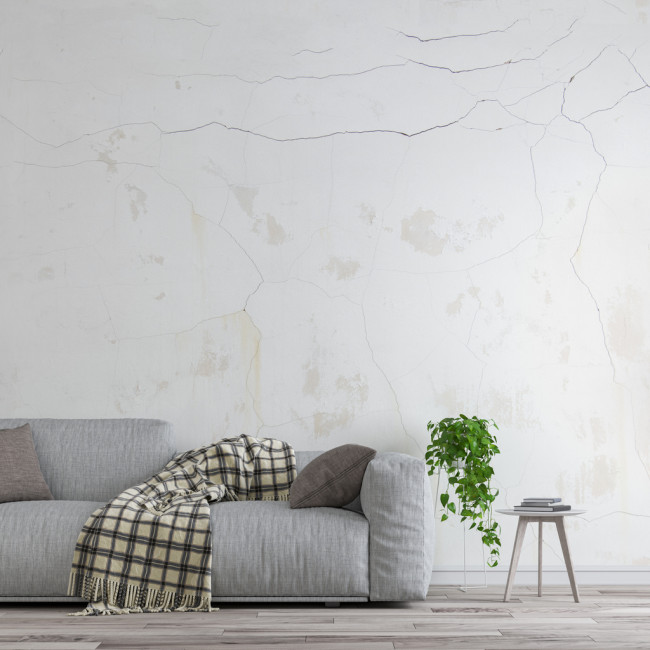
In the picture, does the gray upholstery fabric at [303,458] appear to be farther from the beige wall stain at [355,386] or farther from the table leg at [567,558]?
the table leg at [567,558]

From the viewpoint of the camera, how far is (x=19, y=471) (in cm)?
306

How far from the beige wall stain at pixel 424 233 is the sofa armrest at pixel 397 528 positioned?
1.15 meters

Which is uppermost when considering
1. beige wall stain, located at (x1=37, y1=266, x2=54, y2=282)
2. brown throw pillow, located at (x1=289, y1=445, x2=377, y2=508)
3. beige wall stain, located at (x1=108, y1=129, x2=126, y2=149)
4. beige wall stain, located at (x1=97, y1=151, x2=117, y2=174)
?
beige wall stain, located at (x1=108, y1=129, x2=126, y2=149)

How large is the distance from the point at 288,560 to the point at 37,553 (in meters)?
0.89

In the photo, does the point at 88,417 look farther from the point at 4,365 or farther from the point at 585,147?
the point at 585,147

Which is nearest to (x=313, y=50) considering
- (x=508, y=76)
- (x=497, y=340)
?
(x=508, y=76)

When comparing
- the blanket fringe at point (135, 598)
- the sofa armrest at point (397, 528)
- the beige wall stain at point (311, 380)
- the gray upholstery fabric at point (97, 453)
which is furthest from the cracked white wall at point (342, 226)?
the blanket fringe at point (135, 598)

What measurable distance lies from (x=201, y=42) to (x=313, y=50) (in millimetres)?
539

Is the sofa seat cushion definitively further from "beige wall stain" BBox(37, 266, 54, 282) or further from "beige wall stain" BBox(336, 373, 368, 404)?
"beige wall stain" BBox(37, 266, 54, 282)

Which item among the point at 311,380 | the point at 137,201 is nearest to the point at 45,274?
the point at 137,201

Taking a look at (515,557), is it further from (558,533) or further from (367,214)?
(367,214)

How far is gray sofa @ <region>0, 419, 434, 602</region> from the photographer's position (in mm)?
2686

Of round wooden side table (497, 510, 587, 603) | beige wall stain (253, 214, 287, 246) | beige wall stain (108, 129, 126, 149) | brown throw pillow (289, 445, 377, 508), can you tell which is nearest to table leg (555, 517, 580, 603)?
round wooden side table (497, 510, 587, 603)

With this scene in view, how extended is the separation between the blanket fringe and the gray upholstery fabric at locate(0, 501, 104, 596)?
0.39 feet
